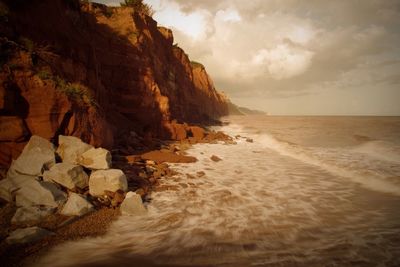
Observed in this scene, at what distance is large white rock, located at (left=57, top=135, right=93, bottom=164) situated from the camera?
17.8 ft

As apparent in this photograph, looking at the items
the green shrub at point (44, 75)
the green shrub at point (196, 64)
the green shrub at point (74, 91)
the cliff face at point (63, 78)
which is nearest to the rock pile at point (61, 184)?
the cliff face at point (63, 78)

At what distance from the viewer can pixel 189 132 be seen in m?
17.0

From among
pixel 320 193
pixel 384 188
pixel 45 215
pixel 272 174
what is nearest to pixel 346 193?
pixel 320 193

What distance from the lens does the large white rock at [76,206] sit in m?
4.30

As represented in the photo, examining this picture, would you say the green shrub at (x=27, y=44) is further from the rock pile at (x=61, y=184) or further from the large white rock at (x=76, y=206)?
the large white rock at (x=76, y=206)

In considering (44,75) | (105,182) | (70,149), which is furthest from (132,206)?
(44,75)

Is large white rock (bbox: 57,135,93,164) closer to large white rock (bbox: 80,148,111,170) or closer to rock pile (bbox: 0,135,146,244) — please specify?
rock pile (bbox: 0,135,146,244)

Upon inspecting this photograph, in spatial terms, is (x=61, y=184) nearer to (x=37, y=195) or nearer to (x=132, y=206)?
(x=37, y=195)

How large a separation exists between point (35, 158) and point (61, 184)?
0.90 meters

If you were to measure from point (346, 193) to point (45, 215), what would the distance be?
711 cm

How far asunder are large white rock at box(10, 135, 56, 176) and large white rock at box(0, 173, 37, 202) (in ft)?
0.47

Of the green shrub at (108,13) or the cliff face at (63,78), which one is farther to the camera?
the green shrub at (108,13)

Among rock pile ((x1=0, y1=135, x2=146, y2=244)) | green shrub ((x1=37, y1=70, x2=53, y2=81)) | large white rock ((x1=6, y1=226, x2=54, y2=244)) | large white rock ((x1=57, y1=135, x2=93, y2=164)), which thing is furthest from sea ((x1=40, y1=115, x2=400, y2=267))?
green shrub ((x1=37, y1=70, x2=53, y2=81))

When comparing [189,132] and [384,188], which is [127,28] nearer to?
[189,132]
